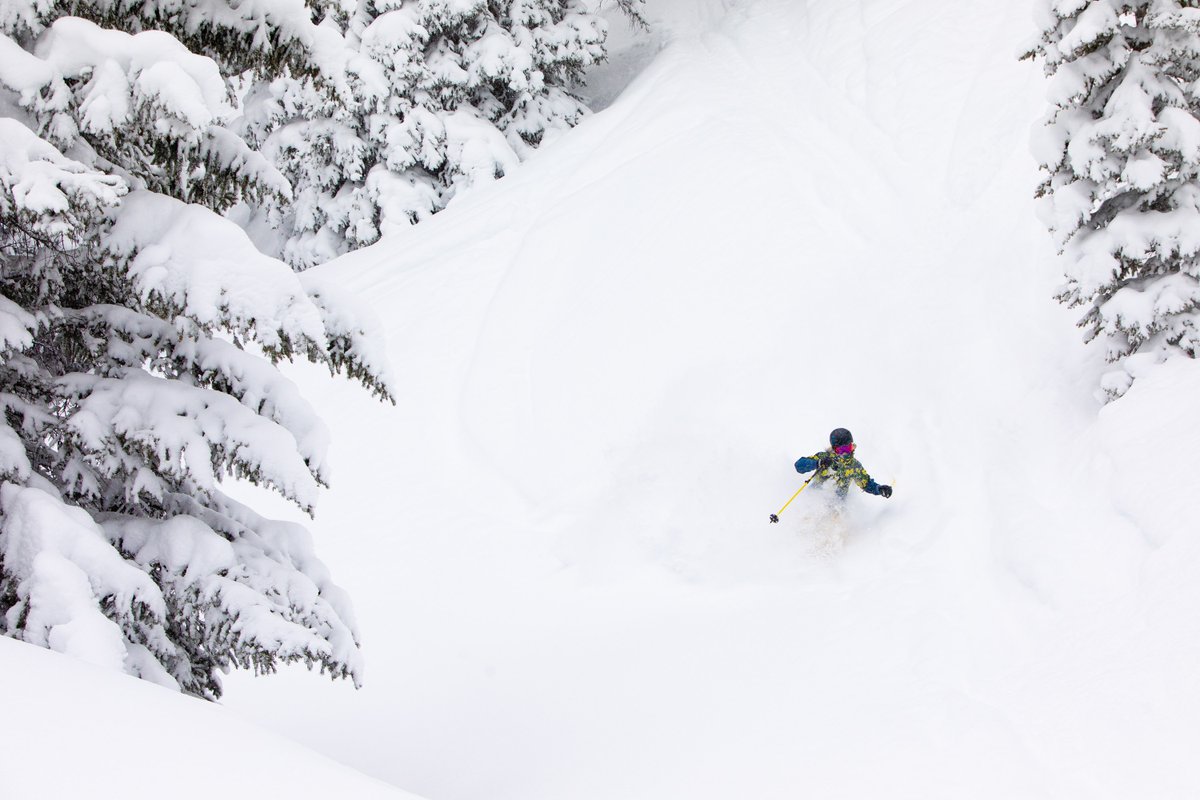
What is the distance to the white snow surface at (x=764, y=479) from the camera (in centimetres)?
777

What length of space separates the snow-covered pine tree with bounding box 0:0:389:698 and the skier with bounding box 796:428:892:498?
21.5 ft

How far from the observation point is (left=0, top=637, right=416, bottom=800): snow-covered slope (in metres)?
3.18

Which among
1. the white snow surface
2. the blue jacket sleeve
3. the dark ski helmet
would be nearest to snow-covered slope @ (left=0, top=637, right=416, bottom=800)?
the white snow surface

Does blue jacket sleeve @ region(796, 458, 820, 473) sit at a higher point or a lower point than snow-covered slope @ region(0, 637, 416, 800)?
higher

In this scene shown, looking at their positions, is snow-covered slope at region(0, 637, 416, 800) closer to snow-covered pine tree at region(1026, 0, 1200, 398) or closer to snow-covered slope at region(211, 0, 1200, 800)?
snow-covered slope at region(211, 0, 1200, 800)

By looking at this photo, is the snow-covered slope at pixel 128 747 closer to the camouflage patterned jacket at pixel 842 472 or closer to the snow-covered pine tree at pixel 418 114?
the camouflage patterned jacket at pixel 842 472

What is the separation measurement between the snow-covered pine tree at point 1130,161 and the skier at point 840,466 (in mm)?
2898

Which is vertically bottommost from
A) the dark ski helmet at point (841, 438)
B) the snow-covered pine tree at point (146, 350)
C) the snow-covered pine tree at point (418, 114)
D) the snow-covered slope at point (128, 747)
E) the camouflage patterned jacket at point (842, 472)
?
→ the snow-covered slope at point (128, 747)

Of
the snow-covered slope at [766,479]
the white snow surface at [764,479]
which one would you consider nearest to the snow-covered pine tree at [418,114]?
the white snow surface at [764,479]

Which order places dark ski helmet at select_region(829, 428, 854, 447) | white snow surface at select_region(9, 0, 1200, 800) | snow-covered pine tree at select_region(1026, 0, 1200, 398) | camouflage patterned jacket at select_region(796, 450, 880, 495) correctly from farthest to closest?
dark ski helmet at select_region(829, 428, 854, 447)
camouflage patterned jacket at select_region(796, 450, 880, 495)
snow-covered pine tree at select_region(1026, 0, 1200, 398)
white snow surface at select_region(9, 0, 1200, 800)

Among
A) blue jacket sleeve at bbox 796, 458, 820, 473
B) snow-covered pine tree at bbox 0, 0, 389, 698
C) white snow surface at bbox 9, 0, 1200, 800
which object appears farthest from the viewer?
blue jacket sleeve at bbox 796, 458, 820, 473

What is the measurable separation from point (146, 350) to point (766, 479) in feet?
28.2

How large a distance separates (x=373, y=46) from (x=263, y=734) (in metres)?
18.8

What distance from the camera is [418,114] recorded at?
20.5m
